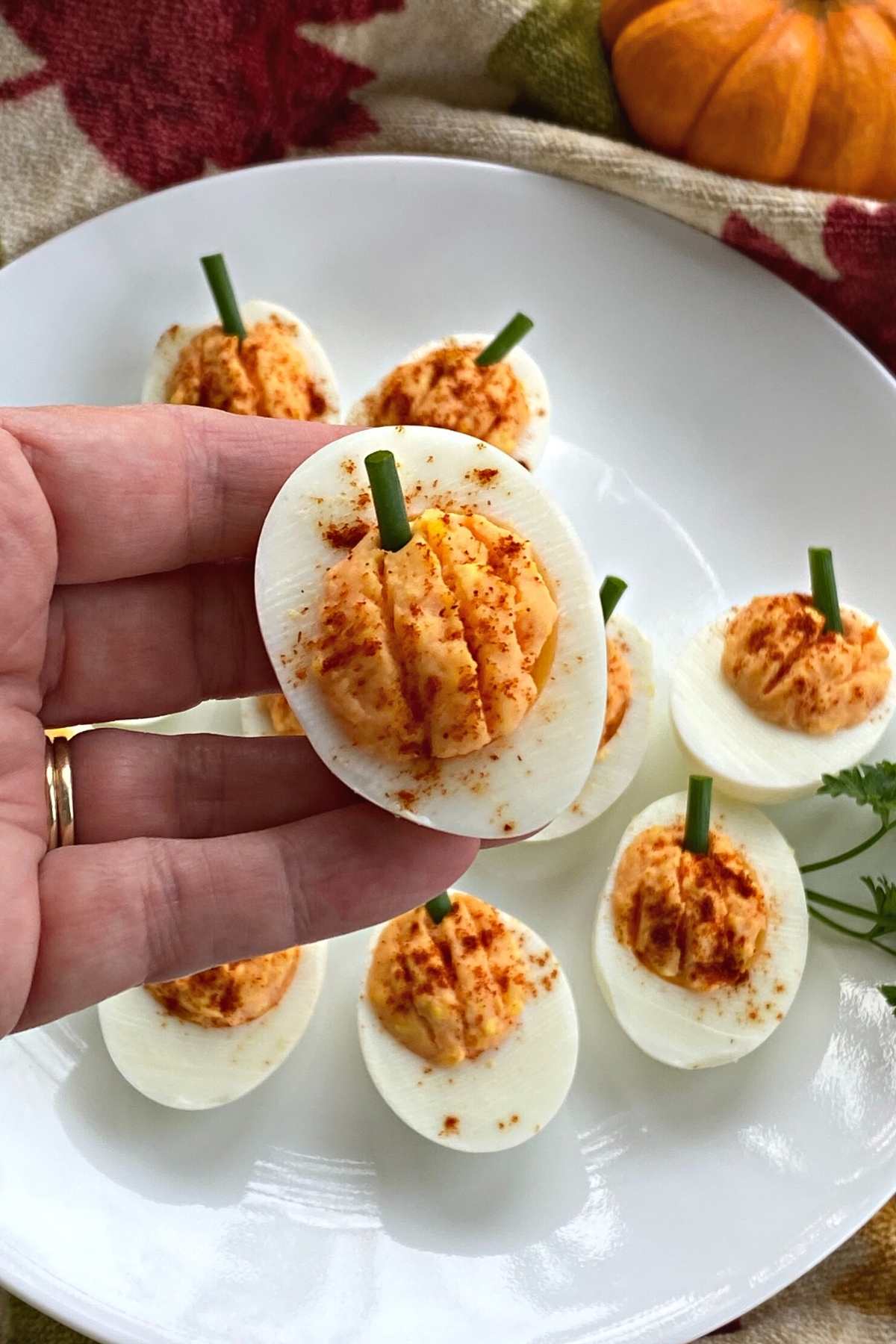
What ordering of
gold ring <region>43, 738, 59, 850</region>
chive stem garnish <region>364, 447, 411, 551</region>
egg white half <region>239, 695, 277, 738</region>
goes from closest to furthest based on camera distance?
chive stem garnish <region>364, 447, 411, 551</region>, gold ring <region>43, 738, 59, 850</region>, egg white half <region>239, 695, 277, 738</region>

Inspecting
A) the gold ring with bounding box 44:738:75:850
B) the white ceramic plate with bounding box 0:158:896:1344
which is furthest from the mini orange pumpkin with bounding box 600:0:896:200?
the gold ring with bounding box 44:738:75:850

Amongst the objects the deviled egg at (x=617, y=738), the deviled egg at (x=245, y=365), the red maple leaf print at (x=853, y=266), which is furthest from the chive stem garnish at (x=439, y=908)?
the red maple leaf print at (x=853, y=266)

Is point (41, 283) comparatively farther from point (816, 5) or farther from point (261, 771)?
point (816, 5)

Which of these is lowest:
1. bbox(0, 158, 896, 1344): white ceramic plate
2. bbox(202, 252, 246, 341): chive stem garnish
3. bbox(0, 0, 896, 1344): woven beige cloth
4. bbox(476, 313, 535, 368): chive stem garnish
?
bbox(0, 158, 896, 1344): white ceramic plate

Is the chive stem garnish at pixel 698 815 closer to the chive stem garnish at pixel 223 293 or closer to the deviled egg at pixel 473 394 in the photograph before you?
the deviled egg at pixel 473 394

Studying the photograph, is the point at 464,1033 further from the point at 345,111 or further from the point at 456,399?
the point at 345,111

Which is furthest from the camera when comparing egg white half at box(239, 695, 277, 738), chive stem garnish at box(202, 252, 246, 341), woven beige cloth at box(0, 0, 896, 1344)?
woven beige cloth at box(0, 0, 896, 1344)

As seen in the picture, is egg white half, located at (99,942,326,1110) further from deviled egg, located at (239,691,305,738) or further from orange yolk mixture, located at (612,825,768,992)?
orange yolk mixture, located at (612,825,768,992)
